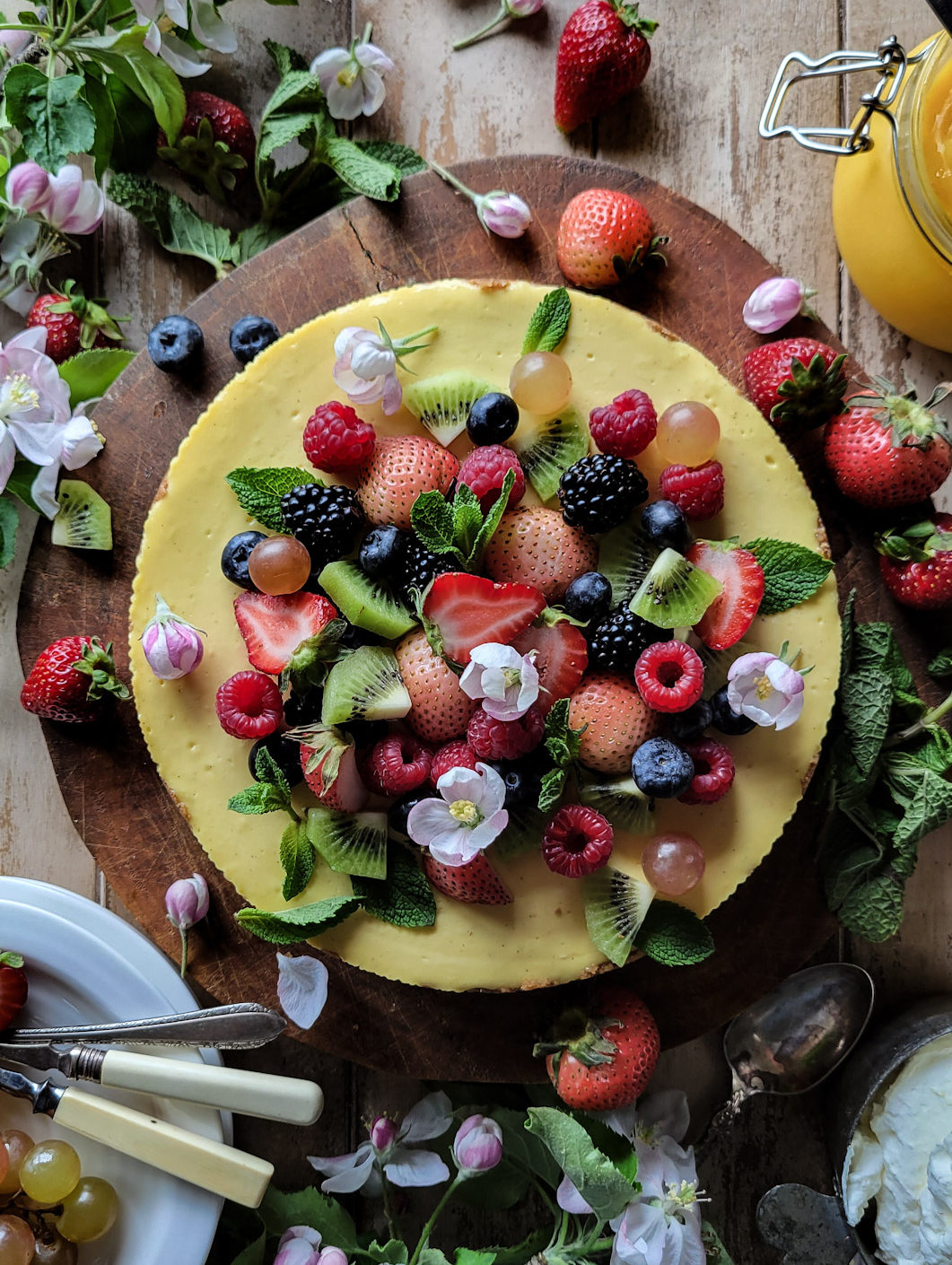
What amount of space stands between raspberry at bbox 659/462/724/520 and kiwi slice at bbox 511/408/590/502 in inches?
6.9

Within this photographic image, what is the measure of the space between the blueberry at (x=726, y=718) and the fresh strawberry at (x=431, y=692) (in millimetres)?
447

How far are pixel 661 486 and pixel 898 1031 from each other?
4.11 feet

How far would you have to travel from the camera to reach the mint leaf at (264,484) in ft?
6.57

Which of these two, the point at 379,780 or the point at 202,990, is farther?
the point at 202,990

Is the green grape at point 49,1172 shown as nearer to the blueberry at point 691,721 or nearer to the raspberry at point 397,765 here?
the raspberry at point 397,765

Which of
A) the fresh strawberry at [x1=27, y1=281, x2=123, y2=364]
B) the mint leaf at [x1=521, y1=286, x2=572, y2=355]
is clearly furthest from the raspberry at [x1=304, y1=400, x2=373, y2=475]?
the fresh strawberry at [x1=27, y1=281, x2=123, y2=364]

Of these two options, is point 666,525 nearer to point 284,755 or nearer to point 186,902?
point 284,755

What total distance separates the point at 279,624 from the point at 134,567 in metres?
0.49

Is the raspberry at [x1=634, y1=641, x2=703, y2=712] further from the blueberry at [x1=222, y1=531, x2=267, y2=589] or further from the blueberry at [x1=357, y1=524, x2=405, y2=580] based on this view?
the blueberry at [x1=222, y1=531, x2=267, y2=589]

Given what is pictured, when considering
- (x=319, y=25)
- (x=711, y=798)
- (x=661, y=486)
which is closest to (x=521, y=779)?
(x=711, y=798)

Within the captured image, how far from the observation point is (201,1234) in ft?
6.87

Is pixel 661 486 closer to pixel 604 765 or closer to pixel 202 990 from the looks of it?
pixel 604 765

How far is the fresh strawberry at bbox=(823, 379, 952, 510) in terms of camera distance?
204 cm

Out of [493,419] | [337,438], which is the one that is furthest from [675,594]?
[337,438]
